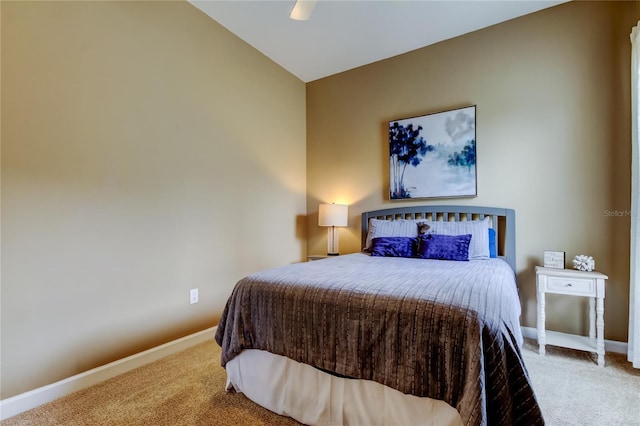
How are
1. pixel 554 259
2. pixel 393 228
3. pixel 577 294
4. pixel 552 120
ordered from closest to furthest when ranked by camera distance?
1. pixel 577 294
2. pixel 554 259
3. pixel 552 120
4. pixel 393 228

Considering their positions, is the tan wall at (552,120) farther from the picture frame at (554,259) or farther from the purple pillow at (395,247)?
the purple pillow at (395,247)

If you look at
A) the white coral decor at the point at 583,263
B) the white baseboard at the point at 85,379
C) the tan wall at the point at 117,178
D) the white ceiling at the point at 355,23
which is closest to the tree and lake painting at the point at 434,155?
the white ceiling at the point at 355,23

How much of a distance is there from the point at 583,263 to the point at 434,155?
1.50 metres

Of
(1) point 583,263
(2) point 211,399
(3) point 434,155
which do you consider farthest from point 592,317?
(2) point 211,399

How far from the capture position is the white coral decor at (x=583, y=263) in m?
2.25

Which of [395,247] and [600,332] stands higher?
[395,247]

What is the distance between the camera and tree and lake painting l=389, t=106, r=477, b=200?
2.89m

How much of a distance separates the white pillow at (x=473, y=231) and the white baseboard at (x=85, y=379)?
2.36m

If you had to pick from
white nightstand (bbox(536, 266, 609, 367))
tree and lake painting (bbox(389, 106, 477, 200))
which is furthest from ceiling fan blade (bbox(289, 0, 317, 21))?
white nightstand (bbox(536, 266, 609, 367))

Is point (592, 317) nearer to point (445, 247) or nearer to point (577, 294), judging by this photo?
point (577, 294)

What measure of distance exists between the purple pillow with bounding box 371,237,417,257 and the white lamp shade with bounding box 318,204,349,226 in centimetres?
70

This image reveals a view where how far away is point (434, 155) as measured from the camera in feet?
10.0

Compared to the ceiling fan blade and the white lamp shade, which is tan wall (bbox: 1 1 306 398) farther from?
the ceiling fan blade

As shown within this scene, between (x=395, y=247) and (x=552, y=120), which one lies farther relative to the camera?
(x=395, y=247)
